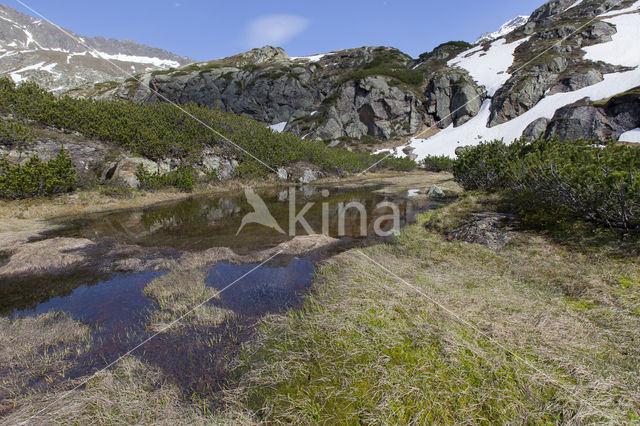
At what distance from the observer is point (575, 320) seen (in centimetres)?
476

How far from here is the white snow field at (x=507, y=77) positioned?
1999 inches

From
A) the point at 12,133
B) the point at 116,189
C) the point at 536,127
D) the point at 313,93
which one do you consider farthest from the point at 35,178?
the point at 313,93

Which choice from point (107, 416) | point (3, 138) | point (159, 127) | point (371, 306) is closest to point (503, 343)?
point (371, 306)

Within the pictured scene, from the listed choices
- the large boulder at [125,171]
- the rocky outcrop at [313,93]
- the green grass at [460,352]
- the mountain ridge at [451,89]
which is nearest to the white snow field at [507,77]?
the mountain ridge at [451,89]

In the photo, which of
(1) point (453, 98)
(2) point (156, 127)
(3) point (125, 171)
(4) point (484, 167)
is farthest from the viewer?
(1) point (453, 98)

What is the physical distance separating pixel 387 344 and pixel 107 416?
376 cm

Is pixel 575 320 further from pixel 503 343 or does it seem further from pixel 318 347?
pixel 318 347

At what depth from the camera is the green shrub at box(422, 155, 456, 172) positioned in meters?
49.5

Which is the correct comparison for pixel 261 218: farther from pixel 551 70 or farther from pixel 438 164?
pixel 551 70

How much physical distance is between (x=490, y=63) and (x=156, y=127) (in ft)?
274

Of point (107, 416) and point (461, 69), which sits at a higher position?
point (461, 69)

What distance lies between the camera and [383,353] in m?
4.09

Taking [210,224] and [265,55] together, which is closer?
[210,224]

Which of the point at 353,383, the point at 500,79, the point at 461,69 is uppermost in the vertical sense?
the point at 461,69
